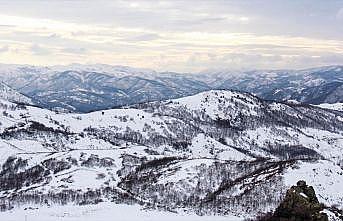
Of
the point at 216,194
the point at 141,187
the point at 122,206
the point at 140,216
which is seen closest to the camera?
the point at 140,216

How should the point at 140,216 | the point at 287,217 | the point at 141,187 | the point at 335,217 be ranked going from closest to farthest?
1. the point at 287,217
2. the point at 335,217
3. the point at 140,216
4. the point at 141,187

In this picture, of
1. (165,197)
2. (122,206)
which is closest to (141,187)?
(165,197)

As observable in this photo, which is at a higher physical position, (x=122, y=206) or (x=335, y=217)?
(x=335, y=217)

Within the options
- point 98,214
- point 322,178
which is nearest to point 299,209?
point 98,214

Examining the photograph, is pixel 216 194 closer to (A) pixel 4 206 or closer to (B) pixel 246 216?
(B) pixel 246 216

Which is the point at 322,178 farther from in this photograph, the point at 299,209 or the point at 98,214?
the point at 299,209

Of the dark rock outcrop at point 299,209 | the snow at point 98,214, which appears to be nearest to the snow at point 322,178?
the snow at point 98,214

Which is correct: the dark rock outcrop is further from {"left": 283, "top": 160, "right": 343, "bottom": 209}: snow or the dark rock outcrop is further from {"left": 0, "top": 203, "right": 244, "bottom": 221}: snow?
{"left": 283, "top": 160, "right": 343, "bottom": 209}: snow

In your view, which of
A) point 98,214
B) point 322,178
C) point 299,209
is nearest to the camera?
point 299,209
